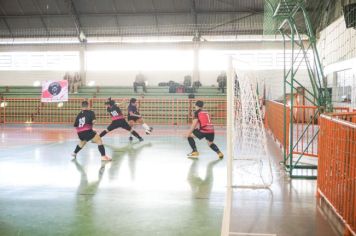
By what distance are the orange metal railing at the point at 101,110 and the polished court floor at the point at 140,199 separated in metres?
12.3

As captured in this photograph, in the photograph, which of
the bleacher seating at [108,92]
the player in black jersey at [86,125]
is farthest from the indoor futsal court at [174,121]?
the bleacher seating at [108,92]

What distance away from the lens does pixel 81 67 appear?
1120 inches

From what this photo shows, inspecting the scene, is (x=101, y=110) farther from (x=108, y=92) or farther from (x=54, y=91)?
(x=54, y=91)

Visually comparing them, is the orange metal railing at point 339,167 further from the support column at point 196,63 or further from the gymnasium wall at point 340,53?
the support column at point 196,63

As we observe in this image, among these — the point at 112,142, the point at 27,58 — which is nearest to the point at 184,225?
the point at 112,142

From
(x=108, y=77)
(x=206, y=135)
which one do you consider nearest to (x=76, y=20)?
(x=108, y=77)

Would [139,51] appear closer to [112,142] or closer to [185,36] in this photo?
[185,36]

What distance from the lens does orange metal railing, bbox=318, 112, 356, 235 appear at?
5191mm

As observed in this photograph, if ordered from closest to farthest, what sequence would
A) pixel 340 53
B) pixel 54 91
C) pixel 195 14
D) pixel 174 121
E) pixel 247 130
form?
pixel 247 130 < pixel 340 53 < pixel 174 121 < pixel 54 91 < pixel 195 14

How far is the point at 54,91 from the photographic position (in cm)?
2494

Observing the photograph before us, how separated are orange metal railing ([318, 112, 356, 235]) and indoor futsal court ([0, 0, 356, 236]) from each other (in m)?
0.03

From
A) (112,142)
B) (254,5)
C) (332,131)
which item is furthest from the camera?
(254,5)

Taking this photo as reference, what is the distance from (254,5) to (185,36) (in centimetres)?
522

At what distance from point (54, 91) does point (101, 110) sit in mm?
3185
